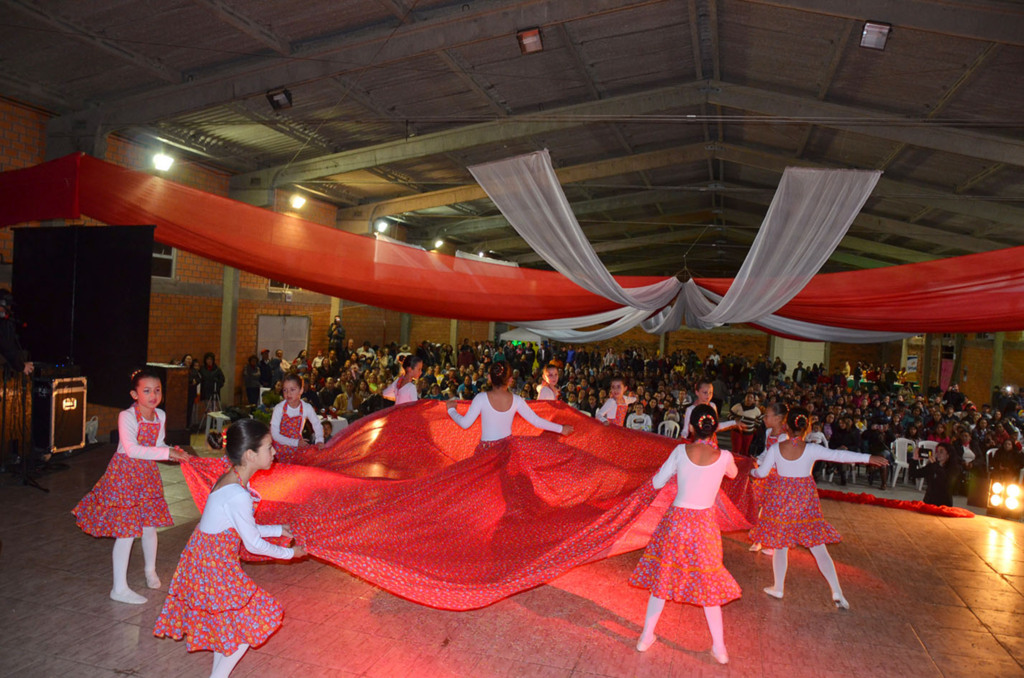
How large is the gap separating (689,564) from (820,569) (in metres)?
1.58

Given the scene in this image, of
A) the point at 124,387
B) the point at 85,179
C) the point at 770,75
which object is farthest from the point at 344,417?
the point at 770,75

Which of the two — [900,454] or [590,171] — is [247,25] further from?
[900,454]

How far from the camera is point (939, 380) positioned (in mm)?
21234

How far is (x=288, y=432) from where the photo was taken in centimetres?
546

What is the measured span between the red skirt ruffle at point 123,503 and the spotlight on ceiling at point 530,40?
532cm

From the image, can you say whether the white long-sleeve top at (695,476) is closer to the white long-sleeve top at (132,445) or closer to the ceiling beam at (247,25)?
the white long-sleeve top at (132,445)

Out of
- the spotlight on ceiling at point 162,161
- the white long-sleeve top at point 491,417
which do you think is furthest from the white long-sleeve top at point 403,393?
the spotlight on ceiling at point 162,161

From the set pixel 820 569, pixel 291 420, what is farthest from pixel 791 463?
pixel 291 420

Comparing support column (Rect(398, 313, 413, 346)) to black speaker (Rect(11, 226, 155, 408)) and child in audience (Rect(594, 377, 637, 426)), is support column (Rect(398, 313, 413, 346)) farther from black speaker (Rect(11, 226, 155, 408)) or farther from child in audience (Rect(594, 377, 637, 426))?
black speaker (Rect(11, 226, 155, 408))

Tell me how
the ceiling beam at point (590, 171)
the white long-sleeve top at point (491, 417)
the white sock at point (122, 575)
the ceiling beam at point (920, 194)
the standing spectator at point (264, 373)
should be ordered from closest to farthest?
the white sock at point (122, 575), the white long-sleeve top at point (491, 417), the ceiling beam at point (920, 194), the standing spectator at point (264, 373), the ceiling beam at point (590, 171)

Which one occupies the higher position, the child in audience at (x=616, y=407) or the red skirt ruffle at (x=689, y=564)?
the child in audience at (x=616, y=407)

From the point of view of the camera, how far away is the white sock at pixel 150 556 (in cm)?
441

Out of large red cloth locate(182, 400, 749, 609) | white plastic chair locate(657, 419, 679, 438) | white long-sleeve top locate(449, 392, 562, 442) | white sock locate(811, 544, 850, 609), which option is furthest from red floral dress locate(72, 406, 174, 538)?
white plastic chair locate(657, 419, 679, 438)

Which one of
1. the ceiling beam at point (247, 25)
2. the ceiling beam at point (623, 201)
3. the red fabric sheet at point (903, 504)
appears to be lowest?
the red fabric sheet at point (903, 504)
